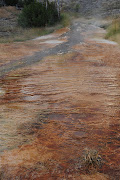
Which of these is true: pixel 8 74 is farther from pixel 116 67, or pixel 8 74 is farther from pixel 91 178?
pixel 91 178

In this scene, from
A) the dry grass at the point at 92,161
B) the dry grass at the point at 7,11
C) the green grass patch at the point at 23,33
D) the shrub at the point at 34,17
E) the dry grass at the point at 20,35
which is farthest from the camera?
the dry grass at the point at 7,11

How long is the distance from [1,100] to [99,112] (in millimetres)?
1344

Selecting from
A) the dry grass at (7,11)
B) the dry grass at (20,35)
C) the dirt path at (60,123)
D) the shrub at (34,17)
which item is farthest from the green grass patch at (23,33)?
the dirt path at (60,123)

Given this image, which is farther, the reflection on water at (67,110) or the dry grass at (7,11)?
the dry grass at (7,11)

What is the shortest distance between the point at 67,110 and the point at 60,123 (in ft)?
0.86

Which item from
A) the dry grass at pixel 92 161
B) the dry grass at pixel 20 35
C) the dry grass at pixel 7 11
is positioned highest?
the dry grass at pixel 7 11

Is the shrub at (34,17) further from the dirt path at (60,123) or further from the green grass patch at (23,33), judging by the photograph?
the dirt path at (60,123)

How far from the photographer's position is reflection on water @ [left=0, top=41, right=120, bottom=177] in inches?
60.1

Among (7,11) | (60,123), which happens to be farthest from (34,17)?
(60,123)

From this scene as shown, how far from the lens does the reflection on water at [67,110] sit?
153 centimetres

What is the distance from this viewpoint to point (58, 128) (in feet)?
5.76

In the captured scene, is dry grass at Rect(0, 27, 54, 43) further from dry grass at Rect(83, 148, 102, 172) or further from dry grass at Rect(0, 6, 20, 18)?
dry grass at Rect(83, 148, 102, 172)

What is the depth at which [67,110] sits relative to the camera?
206 centimetres

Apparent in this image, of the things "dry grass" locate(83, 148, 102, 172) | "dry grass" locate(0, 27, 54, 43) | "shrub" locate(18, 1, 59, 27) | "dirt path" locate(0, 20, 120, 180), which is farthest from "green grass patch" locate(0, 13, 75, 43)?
"dry grass" locate(83, 148, 102, 172)
